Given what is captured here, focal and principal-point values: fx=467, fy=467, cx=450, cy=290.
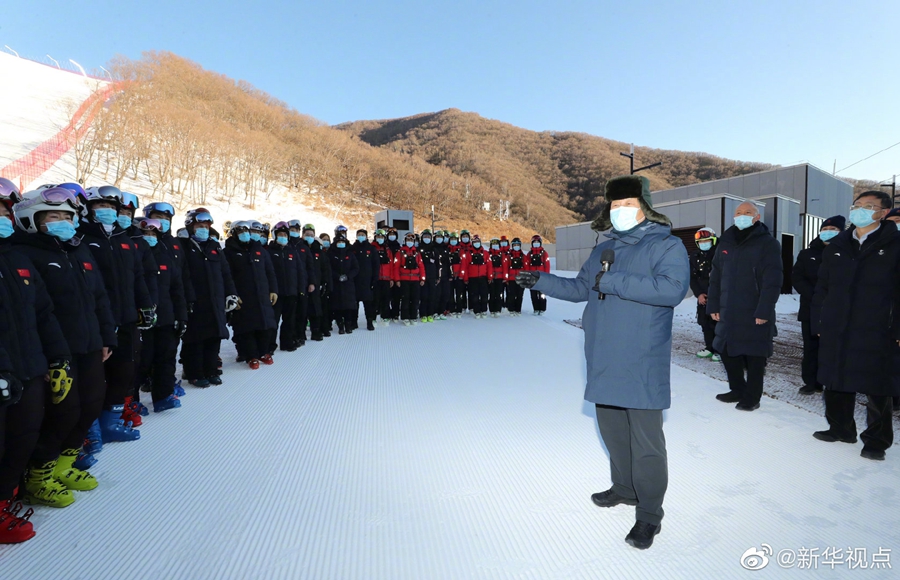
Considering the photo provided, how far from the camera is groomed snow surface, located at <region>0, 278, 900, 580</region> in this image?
2193mm

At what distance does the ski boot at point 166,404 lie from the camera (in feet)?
14.8

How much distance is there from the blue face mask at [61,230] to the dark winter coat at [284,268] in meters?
4.10

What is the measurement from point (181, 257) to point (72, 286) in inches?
87.7

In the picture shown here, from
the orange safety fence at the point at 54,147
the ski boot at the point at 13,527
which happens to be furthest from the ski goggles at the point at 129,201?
the orange safety fence at the point at 54,147

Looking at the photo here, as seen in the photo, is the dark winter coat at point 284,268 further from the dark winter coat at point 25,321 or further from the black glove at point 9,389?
the black glove at point 9,389

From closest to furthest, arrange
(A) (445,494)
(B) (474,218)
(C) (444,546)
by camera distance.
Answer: (C) (444,546) → (A) (445,494) → (B) (474,218)

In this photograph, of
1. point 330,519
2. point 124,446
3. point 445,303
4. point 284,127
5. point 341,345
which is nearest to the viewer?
point 330,519

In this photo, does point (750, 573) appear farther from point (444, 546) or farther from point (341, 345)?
point (341, 345)

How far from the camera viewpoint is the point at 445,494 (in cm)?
280

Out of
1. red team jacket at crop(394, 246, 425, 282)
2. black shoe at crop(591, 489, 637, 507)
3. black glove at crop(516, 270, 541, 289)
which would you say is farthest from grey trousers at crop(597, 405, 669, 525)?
red team jacket at crop(394, 246, 425, 282)

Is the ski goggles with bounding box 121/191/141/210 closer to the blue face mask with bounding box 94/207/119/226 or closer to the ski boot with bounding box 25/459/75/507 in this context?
the blue face mask with bounding box 94/207/119/226

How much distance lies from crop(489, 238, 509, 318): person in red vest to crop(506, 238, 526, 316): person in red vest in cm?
17

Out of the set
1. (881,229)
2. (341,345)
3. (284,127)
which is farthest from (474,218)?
(881,229)

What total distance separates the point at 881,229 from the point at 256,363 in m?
6.59
